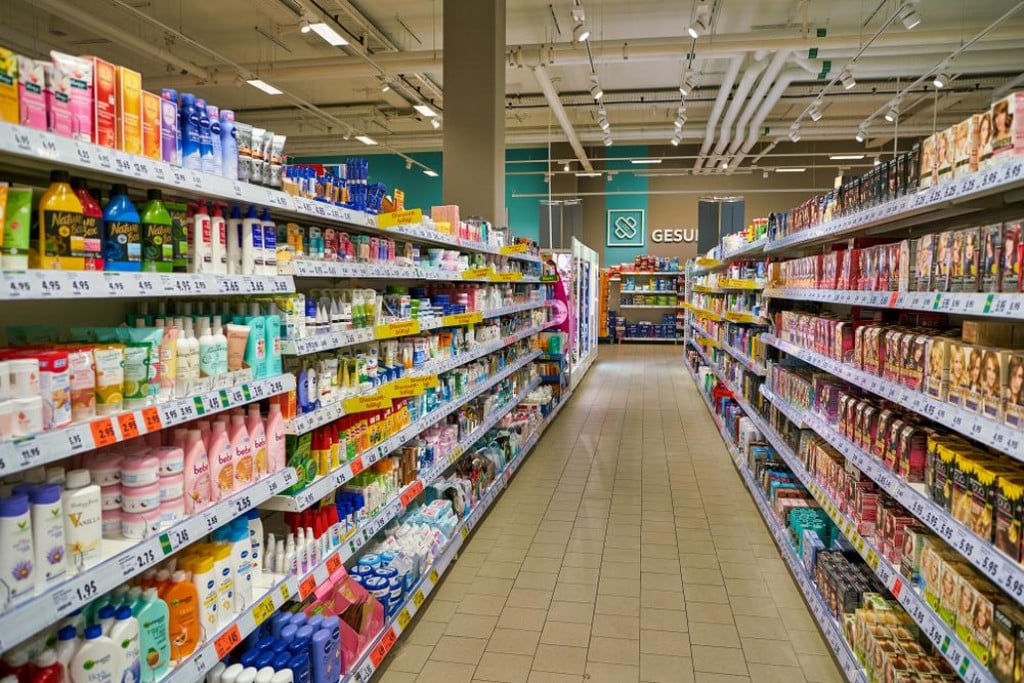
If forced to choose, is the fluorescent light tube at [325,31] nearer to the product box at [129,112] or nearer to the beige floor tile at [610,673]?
the product box at [129,112]

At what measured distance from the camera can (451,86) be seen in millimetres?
6750

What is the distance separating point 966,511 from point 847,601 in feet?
3.79

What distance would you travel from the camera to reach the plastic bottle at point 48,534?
4.98 ft

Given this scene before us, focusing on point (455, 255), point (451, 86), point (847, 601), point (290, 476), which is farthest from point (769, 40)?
point (290, 476)

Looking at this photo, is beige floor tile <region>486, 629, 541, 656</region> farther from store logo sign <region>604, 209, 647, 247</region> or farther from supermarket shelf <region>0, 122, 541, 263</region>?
store logo sign <region>604, 209, 647, 247</region>

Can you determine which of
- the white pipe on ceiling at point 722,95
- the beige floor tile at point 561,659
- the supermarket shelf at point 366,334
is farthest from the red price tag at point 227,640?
the white pipe on ceiling at point 722,95

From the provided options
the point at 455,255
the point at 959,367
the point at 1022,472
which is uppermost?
the point at 455,255

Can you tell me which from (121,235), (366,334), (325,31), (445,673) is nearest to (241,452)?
(121,235)

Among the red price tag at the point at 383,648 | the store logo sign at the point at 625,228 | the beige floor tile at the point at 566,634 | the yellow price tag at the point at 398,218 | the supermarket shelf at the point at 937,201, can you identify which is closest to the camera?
the supermarket shelf at the point at 937,201

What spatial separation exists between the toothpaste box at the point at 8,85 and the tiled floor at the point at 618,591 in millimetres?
2681

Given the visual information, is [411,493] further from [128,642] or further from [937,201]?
[937,201]

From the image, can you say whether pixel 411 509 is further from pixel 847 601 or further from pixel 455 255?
pixel 847 601

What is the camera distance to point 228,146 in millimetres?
2152

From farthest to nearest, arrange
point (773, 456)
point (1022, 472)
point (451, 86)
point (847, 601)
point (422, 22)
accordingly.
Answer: point (422, 22) → point (451, 86) → point (773, 456) → point (847, 601) → point (1022, 472)
